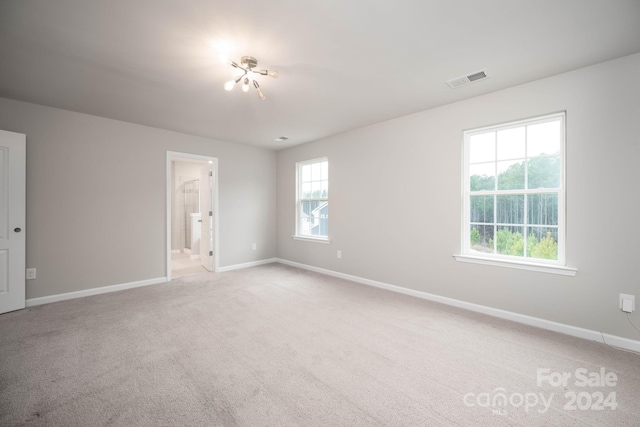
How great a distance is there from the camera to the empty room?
1.76 metres

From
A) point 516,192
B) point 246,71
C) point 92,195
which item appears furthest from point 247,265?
point 516,192

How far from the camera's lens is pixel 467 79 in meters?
2.71

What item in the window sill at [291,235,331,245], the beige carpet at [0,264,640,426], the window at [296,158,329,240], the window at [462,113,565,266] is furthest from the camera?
the window at [296,158,329,240]

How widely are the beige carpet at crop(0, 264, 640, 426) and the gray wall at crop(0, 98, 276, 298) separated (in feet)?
2.15

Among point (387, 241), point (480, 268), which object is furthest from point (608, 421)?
point (387, 241)

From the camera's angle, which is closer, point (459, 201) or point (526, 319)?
point (526, 319)

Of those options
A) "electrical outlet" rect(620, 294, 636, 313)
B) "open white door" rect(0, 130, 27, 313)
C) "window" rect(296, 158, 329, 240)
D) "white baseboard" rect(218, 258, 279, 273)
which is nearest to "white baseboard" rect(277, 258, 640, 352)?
"electrical outlet" rect(620, 294, 636, 313)

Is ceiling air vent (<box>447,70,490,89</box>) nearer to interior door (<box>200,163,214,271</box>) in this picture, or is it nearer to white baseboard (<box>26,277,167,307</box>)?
interior door (<box>200,163,214,271</box>)

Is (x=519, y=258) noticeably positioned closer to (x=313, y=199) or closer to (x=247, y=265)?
(x=313, y=199)

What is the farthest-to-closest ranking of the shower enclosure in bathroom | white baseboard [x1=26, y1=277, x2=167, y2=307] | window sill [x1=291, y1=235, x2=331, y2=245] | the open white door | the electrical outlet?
1. the shower enclosure in bathroom
2. window sill [x1=291, y1=235, x2=331, y2=245]
3. white baseboard [x1=26, y1=277, x2=167, y2=307]
4. the open white door
5. the electrical outlet

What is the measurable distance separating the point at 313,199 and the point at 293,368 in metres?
3.57

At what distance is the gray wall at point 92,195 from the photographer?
11.0 ft

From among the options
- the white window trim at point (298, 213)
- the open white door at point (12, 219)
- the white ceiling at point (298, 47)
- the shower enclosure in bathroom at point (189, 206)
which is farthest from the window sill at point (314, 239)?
the open white door at point (12, 219)

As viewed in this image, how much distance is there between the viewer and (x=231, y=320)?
2902 mm
